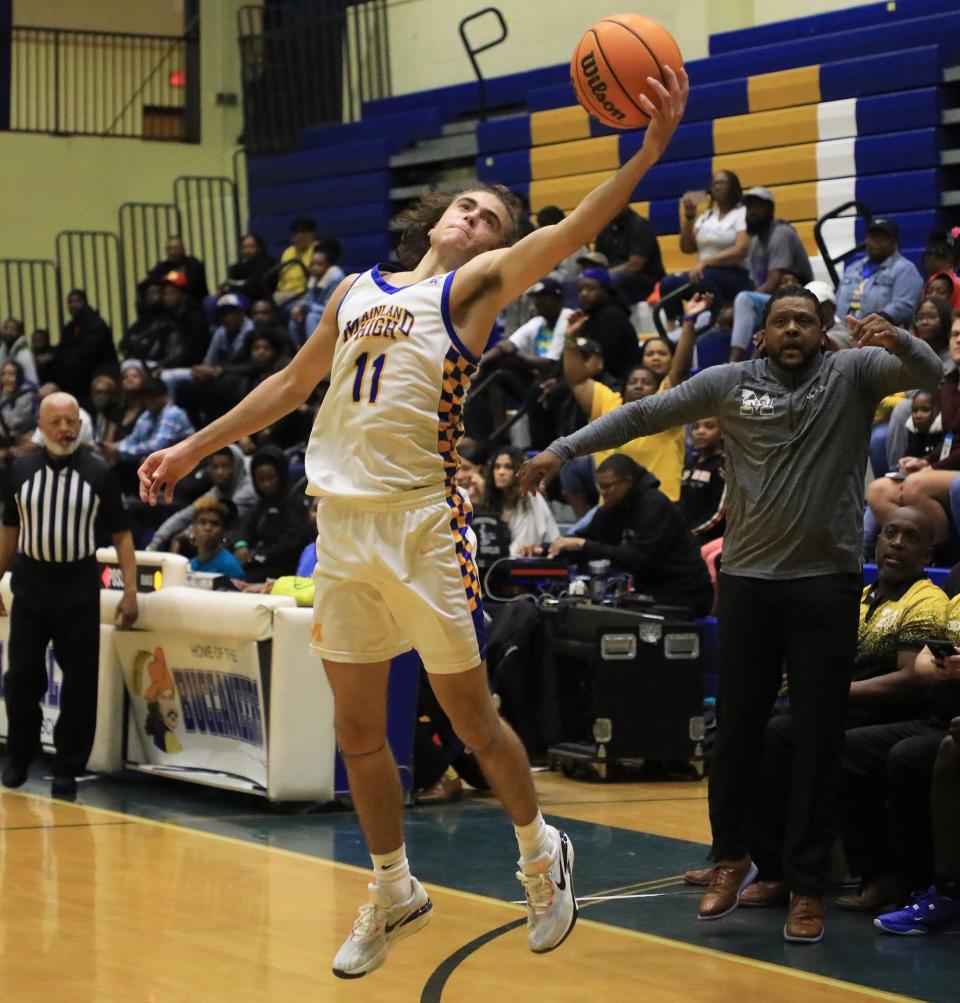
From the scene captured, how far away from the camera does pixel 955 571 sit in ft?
20.0

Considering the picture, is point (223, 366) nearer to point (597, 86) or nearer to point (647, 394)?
point (647, 394)

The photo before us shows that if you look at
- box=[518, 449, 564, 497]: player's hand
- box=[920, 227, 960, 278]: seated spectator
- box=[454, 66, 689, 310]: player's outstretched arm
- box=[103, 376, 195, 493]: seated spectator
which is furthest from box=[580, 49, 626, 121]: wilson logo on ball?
box=[103, 376, 195, 493]: seated spectator

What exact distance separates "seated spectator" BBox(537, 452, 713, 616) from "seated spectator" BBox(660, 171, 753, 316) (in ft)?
9.80

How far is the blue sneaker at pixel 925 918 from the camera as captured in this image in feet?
18.0

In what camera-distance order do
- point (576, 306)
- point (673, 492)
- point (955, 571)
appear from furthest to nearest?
point (576, 306) → point (673, 492) → point (955, 571)

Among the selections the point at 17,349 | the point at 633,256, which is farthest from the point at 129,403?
the point at 633,256

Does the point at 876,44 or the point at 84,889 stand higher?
the point at 876,44

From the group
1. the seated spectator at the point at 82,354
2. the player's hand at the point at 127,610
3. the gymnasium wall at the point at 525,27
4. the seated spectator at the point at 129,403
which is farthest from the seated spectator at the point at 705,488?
the seated spectator at the point at 82,354

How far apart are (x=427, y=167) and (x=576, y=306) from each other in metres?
4.42

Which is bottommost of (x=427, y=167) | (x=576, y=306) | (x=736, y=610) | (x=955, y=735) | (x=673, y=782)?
(x=673, y=782)

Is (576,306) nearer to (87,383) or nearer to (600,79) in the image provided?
(87,383)

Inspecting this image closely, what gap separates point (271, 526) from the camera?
11812 millimetres

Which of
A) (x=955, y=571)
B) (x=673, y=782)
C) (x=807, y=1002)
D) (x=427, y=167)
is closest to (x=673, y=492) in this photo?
(x=673, y=782)

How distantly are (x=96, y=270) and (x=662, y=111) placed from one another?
624 inches
